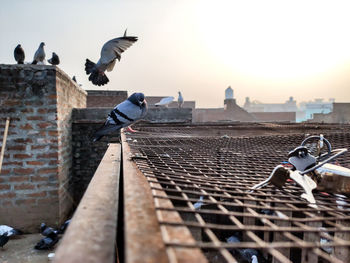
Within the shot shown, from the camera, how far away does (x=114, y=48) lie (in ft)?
21.3

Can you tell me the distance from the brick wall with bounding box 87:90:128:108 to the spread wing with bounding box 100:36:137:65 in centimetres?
704

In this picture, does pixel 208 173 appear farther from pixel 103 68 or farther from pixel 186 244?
pixel 103 68

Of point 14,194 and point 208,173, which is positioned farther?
point 14,194

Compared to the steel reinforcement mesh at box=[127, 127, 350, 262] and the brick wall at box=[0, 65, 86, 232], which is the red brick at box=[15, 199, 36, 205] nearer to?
the brick wall at box=[0, 65, 86, 232]

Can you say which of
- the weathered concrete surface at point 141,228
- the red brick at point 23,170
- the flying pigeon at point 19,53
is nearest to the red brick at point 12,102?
the red brick at point 23,170

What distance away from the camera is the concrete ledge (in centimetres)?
59

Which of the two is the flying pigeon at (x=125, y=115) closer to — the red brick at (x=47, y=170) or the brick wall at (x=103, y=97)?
the red brick at (x=47, y=170)

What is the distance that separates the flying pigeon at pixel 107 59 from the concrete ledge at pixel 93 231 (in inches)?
235

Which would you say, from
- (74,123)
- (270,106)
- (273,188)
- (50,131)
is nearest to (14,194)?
(50,131)

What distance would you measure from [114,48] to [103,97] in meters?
7.52

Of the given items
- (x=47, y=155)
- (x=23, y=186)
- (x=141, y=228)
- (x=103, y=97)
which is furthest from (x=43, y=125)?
(x=103, y=97)

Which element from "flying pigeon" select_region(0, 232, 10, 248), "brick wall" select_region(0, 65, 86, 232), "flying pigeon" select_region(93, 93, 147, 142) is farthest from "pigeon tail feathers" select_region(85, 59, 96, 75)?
"flying pigeon" select_region(0, 232, 10, 248)

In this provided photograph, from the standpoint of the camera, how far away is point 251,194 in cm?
115

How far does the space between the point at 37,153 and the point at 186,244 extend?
4.18 metres
